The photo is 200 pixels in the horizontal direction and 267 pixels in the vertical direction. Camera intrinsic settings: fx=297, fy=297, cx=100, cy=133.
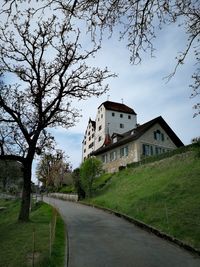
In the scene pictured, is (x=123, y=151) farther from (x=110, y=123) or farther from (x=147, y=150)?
(x=110, y=123)

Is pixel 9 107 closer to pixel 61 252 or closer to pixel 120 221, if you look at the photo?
pixel 120 221

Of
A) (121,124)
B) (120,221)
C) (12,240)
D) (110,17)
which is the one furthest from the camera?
(121,124)

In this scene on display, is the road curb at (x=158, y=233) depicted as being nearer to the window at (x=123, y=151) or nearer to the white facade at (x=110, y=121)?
the window at (x=123, y=151)

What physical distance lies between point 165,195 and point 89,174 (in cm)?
1752

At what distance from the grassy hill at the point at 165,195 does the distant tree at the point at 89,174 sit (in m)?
1.30

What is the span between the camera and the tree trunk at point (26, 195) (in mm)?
20375

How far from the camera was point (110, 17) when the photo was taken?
676 centimetres

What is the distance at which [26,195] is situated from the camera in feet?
67.7

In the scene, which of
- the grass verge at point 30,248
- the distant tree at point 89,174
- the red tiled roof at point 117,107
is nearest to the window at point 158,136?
the distant tree at point 89,174

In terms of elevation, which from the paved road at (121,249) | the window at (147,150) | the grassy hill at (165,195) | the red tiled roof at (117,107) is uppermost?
the red tiled roof at (117,107)

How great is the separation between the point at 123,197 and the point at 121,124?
42.5m

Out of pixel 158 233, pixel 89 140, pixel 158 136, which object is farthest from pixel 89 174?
pixel 89 140

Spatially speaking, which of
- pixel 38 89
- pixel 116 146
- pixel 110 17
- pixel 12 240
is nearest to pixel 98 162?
pixel 116 146

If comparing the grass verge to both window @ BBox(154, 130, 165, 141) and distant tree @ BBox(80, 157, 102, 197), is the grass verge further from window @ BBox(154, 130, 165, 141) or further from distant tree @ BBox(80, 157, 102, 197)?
window @ BBox(154, 130, 165, 141)
